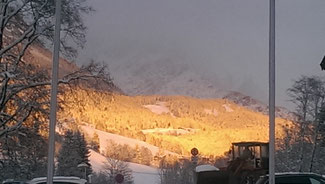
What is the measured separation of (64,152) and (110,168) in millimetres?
1752

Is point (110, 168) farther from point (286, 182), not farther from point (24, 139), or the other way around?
point (286, 182)

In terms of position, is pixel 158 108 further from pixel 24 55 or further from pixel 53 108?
pixel 53 108

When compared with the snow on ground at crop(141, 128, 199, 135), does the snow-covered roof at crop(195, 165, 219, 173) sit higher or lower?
lower

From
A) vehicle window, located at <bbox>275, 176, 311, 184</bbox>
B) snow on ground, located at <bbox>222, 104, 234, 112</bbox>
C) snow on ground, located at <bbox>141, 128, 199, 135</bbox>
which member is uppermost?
snow on ground, located at <bbox>222, 104, 234, 112</bbox>

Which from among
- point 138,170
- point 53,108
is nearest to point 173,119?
point 138,170

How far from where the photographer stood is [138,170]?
21.4m

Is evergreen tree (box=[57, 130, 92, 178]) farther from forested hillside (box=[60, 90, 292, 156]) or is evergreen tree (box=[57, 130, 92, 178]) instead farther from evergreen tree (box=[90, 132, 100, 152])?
forested hillside (box=[60, 90, 292, 156])

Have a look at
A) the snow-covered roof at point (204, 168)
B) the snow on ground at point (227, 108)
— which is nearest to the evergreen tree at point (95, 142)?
the snow-covered roof at point (204, 168)

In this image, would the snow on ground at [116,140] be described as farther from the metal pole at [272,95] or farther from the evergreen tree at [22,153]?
the metal pole at [272,95]

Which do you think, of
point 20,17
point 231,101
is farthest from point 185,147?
point 20,17

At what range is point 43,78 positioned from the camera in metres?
17.6

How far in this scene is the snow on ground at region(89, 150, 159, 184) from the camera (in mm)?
20625

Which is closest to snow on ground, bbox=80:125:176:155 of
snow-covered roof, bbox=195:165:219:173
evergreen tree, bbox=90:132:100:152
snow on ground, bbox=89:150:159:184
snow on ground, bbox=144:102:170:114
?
evergreen tree, bbox=90:132:100:152

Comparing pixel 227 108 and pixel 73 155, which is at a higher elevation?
pixel 227 108
